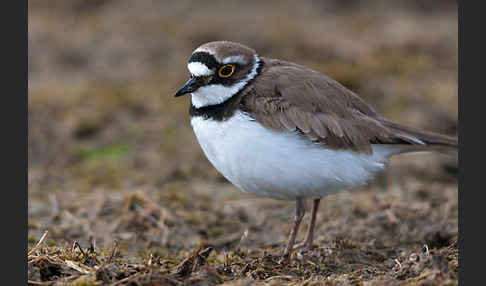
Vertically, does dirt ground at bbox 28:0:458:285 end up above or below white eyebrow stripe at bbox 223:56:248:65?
below

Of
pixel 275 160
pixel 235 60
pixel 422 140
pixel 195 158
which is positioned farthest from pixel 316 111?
pixel 195 158

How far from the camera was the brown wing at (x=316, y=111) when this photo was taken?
517 cm

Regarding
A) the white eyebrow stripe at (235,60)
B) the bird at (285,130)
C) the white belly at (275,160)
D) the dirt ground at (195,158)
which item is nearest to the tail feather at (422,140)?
the bird at (285,130)

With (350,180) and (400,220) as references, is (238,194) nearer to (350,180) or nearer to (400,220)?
(400,220)

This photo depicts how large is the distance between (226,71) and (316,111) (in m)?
0.84

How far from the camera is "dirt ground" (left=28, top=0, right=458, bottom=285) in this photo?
5.10 metres

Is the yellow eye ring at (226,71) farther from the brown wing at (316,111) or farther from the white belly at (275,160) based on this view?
the white belly at (275,160)

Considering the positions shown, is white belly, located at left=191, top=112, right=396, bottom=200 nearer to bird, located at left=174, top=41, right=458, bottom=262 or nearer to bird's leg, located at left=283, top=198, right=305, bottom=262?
bird, located at left=174, top=41, right=458, bottom=262

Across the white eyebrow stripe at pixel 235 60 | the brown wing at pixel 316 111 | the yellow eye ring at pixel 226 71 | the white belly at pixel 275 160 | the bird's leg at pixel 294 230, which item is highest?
the white eyebrow stripe at pixel 235 60

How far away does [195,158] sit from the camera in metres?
8.76

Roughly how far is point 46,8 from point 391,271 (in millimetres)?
11050

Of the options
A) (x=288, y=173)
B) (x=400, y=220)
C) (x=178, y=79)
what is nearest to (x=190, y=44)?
(x=178, y=79)

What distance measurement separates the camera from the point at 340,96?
5.50m

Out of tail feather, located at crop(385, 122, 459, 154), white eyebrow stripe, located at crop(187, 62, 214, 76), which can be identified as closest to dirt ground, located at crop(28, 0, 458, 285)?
tail feather, located at crop(385, 122, 459, 154)
